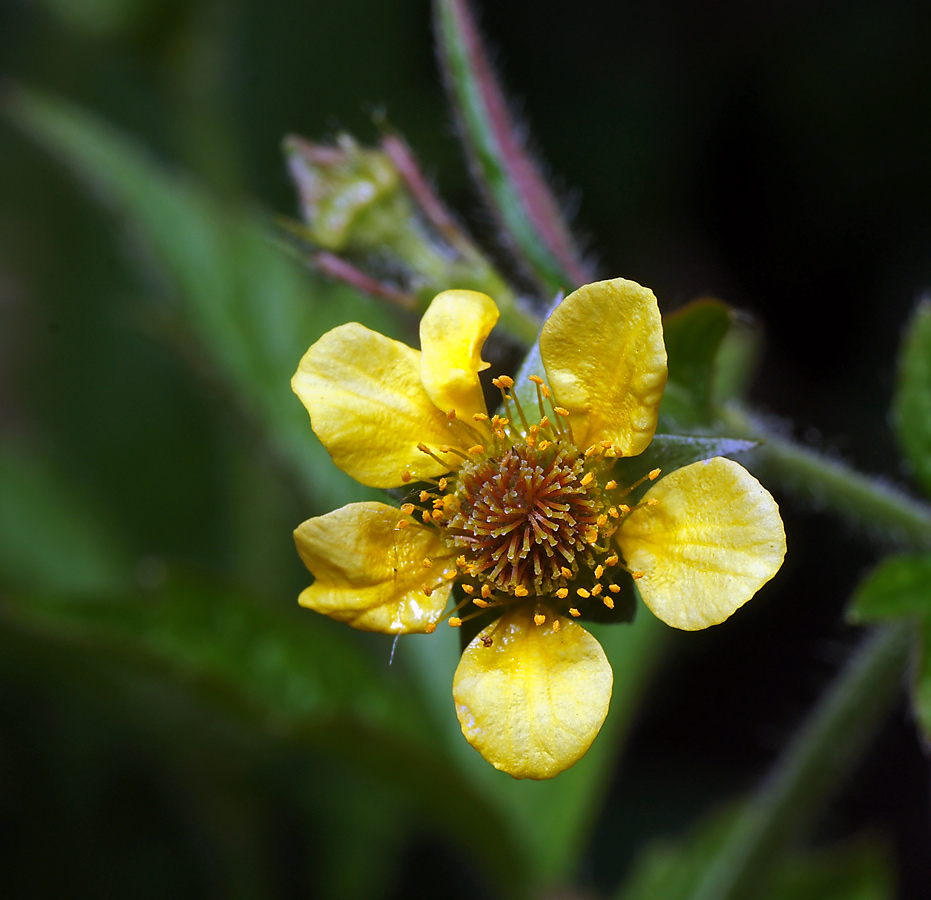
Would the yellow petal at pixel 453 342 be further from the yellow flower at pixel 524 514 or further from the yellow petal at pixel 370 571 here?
the yellow petal at pixel 370 571

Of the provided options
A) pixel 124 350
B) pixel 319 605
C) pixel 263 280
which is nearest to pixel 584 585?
pixel 319 605

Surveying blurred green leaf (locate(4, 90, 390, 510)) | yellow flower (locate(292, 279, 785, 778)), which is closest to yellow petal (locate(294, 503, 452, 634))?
yellow flower (locate(292, 279, 785, 778))

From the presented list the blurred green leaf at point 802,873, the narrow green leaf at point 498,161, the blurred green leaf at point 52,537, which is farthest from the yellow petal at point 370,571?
the blurred green leaf at point 52,537

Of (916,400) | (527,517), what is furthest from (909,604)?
(527,517)

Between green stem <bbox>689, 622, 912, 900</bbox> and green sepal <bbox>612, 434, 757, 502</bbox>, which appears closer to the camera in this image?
green sepal <bbox>612, 434, 757, 502</bbox>

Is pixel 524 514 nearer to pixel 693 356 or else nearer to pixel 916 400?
pixel 693 356

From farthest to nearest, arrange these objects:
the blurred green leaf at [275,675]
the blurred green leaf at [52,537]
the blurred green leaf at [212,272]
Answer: the blurred green leaf at [52,537], the blurred green leaf at [212,272], the blurred green leaf at [275,675]

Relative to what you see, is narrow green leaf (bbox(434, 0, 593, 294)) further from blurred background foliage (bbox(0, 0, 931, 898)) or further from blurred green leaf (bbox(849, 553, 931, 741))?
blurred green leaf (bbox(849, 553, 931, 741))
